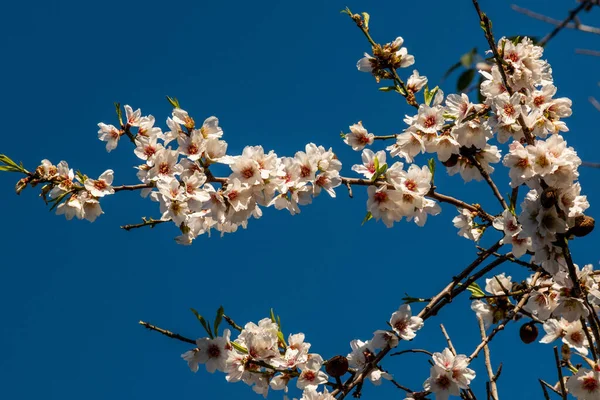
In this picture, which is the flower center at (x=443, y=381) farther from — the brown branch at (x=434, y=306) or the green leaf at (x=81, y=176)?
the green leaf at (x=81, y=176)

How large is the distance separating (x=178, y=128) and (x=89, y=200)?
648 mm

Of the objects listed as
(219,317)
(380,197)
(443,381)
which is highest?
(380,197)

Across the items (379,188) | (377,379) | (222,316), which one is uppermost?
(379,188)

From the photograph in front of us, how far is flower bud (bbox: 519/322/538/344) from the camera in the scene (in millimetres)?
3479

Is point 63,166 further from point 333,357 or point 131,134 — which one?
point 333,357

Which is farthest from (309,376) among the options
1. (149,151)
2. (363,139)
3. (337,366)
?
(149,151)

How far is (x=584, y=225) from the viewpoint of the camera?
2.71 meters

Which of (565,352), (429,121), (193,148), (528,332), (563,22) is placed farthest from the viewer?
(565,352)

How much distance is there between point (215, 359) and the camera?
10.3ft

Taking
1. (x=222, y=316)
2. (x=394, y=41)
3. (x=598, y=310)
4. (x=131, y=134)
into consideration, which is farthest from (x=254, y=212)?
(x=598, y=310)

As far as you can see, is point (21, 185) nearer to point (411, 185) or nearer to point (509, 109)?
point (411, 185)

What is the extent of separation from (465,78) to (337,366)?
1568mm

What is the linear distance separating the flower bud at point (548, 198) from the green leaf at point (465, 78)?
70cm

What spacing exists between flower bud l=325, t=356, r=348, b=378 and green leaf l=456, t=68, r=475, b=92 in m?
1.50
